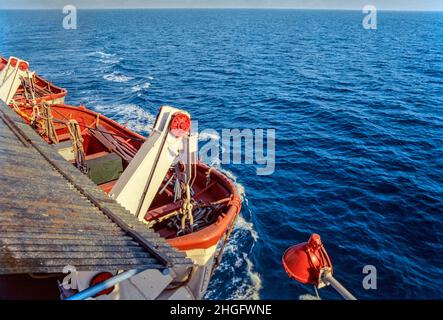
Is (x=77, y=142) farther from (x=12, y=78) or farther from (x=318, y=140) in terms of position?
(x=318, y=140)

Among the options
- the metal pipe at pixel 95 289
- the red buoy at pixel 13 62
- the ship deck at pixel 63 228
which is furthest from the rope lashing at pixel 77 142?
the red buoy at pixel 13 62

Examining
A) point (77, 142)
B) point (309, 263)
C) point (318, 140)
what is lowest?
point (318, 140)

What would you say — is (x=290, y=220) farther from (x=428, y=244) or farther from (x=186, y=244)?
(x=186, y=244)

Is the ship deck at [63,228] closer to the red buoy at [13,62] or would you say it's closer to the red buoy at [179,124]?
the red buoy at [179,124]

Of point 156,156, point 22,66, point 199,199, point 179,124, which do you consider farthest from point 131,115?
point 179,124

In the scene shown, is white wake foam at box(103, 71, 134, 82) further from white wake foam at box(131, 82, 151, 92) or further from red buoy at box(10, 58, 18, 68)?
red buoy at box(10, 58, 18, 68)

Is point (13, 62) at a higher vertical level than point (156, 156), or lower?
higher

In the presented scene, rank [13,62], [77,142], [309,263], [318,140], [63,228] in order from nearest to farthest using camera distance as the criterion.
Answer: [63,228]
[309,263]
[77,142]
[13,62]
[318,140]
